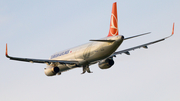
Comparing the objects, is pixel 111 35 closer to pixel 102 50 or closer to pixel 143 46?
pixel 102 50

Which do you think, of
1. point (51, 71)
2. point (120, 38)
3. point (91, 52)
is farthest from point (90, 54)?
point (51, 71)

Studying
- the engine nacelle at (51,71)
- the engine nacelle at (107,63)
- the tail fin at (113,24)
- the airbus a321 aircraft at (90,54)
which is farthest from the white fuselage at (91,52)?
the engine nacelle at (107,63)

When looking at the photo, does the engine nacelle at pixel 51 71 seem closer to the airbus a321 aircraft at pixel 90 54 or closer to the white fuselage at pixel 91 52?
the airbus a321 aircraft at pixel 90 54

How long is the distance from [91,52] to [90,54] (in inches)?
15.8

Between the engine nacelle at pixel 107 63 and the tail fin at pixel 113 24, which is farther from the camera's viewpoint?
the engine nacelle at pixel 107 63

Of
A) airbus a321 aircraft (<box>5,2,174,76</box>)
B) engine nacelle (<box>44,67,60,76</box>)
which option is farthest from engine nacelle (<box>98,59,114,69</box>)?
engine nacelle (<box>44,67,60,76</box>)

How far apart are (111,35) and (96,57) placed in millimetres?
4283

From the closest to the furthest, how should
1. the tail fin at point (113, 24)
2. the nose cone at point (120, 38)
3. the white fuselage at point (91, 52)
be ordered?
the nose cone at point (120, 38) → the white fuselage at point (91, 52) → the tail fin at point (113, 24)

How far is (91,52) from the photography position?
191 feet

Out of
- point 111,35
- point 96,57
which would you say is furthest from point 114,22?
point 96,57

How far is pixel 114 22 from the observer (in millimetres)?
58750

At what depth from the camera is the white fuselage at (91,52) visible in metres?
56.2

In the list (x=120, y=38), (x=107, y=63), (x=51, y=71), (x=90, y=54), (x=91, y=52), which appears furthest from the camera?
(x=107, y=63)

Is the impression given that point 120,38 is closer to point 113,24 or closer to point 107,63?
point 113,24
